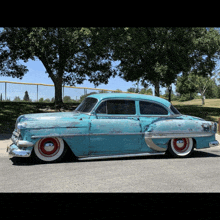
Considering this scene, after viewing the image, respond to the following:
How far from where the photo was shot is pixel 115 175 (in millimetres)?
5621

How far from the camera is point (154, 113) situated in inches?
297

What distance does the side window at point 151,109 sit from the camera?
7465 mm

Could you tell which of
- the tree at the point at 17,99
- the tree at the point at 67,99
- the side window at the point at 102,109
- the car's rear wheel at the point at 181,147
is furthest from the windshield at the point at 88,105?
the tree at the point at 67,99

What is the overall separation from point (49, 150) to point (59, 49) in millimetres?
12721

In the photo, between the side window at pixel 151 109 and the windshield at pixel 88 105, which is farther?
the side window at pixel 151 109

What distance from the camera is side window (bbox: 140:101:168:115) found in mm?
7465

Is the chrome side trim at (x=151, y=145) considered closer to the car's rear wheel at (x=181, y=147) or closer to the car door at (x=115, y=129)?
the car door at (x=115, y=129)

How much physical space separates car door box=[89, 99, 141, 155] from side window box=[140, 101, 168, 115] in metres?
0.23

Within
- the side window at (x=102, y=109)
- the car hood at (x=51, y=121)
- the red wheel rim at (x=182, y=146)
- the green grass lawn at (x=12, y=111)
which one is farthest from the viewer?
the green grass lawn at (x=12, y=111)

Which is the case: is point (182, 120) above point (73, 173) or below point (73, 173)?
above
